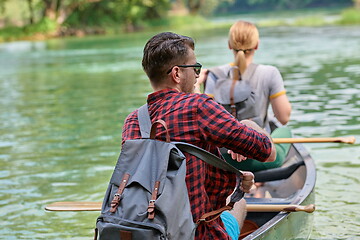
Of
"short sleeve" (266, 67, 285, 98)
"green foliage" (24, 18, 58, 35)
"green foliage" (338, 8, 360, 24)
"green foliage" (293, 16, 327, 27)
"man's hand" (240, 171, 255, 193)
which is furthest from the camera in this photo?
"green foliage" (24, 18, 58, 35)

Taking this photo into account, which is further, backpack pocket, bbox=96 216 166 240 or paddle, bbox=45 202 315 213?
paddle, bbox=45 202 315 213

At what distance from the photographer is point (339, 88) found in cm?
1377

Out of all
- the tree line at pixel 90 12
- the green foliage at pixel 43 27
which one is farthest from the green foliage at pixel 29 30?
the tree line at pixel 90 12

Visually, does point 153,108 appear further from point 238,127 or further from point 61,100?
point 61,100

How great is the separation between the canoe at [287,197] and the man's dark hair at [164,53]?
48.8 inches

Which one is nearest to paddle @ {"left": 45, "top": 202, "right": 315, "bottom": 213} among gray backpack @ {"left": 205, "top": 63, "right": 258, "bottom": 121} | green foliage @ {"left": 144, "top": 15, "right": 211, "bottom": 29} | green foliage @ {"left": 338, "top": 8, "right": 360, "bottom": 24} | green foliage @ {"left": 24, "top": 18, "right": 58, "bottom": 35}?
gray backpack @ {"left": 205, "top": 63, "right": 258, "bottom": 121}

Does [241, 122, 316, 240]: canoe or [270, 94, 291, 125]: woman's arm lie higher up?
[270, 94, 291, 125]: woman's arm

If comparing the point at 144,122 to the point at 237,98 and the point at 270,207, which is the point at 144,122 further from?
the point at 237,98

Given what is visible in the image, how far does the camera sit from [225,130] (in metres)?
2.92

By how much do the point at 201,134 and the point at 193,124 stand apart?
6 cm

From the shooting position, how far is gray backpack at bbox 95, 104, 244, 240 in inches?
108

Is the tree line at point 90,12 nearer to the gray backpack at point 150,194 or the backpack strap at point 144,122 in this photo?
the backpack strap at point 144,122

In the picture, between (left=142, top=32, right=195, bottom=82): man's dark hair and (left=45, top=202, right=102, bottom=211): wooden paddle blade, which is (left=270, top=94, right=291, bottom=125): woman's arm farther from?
(left=142, top=32, right=195, bottom=82): man's dark hair

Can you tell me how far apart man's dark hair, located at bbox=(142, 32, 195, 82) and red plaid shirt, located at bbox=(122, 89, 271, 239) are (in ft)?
0.32
